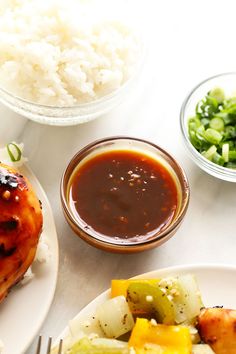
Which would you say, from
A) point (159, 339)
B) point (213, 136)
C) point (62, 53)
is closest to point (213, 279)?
point (159, 339)

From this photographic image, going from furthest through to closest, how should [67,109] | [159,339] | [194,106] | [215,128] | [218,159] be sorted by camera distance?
[194,106]
[215,128]
[218,159]
[67,109]
[159,339]

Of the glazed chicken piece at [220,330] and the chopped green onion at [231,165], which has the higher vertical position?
the chopped green onion at [231,165]

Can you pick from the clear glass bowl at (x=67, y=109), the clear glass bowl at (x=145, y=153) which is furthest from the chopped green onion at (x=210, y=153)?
the clear glass bowl at (x=67, y=109)

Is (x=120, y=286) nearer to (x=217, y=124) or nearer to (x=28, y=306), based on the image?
(x=28, y=306)

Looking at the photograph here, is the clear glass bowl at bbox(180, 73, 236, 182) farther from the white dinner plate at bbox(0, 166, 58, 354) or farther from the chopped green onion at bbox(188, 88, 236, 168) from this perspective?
the white dinner plate at bbox(0, 166, 58, 354)

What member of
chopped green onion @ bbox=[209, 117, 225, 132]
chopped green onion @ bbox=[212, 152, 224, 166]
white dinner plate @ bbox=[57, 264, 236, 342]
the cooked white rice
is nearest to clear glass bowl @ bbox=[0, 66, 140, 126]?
the cooked white rice

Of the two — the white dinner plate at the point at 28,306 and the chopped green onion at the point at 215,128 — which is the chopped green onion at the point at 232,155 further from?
the white dinner plate at the point at 28,306
